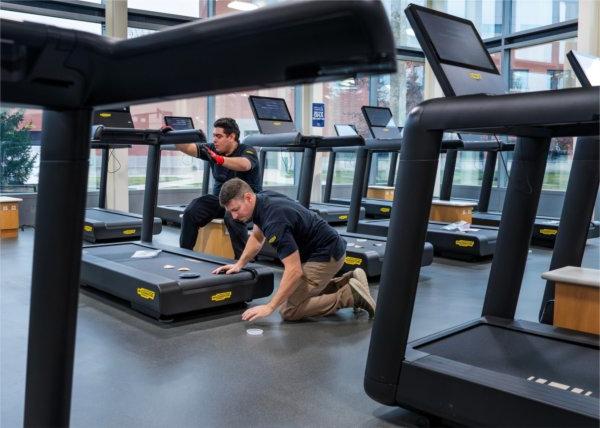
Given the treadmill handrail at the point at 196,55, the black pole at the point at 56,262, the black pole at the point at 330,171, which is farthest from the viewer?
the black pole at the point at 330,171

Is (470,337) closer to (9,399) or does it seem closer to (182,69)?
(9,399)

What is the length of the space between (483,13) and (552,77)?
83.0 inches

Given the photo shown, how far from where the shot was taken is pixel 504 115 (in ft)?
7.04

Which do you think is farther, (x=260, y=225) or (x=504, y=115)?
(x=260, y=225)

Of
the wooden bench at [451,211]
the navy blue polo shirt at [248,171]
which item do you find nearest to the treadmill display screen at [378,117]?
the wooden bench at [451,211]

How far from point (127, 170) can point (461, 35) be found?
7.13 m

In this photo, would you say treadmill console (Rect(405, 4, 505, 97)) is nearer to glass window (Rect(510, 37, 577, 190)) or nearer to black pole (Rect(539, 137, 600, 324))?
black pole (Rect(539, 137, 600, 324))

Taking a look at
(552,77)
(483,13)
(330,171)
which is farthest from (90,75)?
(483,13)

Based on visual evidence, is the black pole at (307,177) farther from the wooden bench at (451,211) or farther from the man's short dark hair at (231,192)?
the wooden bench at (451,211)

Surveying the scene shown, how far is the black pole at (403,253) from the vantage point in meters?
2.29

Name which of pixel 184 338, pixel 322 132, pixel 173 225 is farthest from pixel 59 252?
pixel 322 132

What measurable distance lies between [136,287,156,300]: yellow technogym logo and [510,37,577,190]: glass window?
7680mm

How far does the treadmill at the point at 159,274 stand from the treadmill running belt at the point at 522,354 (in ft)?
5.69

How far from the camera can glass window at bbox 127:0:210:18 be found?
890cm
